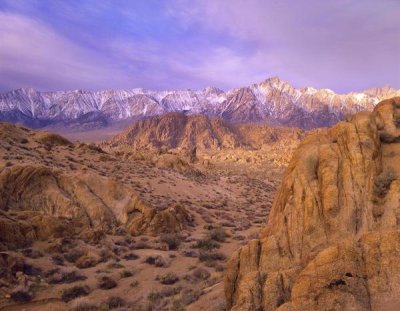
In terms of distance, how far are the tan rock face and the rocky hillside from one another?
497 ft

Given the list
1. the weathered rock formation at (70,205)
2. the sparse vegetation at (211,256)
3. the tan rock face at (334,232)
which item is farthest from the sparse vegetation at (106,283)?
the tan rock face at (334,232)

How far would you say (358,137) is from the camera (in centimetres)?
1039

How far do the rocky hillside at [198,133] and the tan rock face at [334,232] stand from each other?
152 metres

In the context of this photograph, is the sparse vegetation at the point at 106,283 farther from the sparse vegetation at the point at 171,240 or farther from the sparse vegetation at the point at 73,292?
the sparse vegetation at the point at 171,240

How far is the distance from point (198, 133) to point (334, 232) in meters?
170

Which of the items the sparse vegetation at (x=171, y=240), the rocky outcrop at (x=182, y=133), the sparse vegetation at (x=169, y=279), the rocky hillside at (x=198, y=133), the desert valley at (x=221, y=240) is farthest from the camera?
the rocky outcrop at (x=182, y=133)

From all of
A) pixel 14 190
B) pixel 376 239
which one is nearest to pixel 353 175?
pixel 376 239

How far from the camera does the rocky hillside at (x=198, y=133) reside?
6599 inches

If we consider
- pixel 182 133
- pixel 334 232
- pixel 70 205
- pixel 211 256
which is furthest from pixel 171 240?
pixel 182 133

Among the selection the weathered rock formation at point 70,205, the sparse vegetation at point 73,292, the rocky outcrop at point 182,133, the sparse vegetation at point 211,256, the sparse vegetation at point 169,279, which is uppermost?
the rocky outcrop at point 182,133

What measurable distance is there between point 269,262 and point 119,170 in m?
35.5

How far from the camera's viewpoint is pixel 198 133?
7057 inches

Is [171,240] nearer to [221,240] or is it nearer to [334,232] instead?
[221,240]

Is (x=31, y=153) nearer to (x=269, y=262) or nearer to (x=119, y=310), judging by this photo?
(x=119, y=310)
